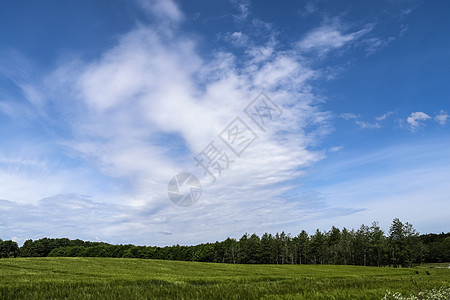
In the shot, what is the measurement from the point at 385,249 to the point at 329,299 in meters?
111

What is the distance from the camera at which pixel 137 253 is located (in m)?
138

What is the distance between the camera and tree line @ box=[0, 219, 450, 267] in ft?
326

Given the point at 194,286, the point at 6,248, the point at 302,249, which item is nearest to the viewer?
the point at 194,286

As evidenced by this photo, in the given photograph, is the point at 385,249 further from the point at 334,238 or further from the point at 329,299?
the point at 329,299

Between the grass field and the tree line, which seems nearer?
the grass field

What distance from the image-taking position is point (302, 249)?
124500 millimetres

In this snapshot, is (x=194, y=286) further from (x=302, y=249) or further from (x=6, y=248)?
(x=302, y=249)

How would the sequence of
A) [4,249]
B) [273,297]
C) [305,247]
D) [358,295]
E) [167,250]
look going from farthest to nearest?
[167,250] → [305,247] → [4,249] → [358,295] → [273,297]

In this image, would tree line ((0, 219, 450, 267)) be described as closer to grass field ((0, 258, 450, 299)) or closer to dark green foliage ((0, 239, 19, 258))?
dark green foliage ((0, 239, 19, 258))

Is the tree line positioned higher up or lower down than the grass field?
lower down

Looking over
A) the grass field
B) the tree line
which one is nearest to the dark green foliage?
the tree line

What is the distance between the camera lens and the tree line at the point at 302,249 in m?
99.4

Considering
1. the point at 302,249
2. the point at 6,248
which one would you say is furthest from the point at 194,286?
the point at 302,249

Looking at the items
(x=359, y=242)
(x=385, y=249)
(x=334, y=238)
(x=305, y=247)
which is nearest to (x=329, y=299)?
(x=385, y=249)
